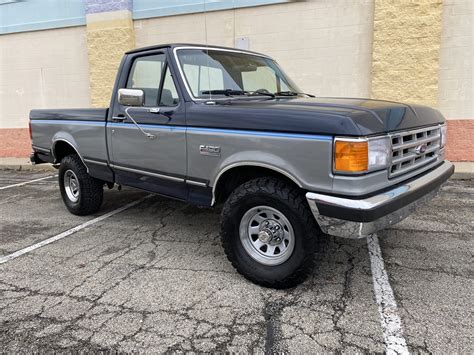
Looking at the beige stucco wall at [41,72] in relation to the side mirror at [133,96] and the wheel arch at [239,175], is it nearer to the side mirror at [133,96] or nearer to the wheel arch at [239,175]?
the side mirror at [133,96]

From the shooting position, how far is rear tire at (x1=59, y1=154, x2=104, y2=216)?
5316 millimetres

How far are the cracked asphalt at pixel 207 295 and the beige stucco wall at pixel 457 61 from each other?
12.1ft

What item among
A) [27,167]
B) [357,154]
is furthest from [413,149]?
[27,167]

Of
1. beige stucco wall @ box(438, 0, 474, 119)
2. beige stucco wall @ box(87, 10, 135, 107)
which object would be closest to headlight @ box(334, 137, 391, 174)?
beige stucco wall @ box(438, 0, 474, 119)

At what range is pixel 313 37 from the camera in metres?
8.25

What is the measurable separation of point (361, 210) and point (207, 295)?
143 cm

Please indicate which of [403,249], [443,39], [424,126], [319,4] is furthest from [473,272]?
[319,4]

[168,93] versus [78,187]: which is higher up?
[168,93]

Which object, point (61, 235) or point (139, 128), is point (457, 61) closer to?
point (139, 128)

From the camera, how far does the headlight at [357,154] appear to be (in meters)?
2.67

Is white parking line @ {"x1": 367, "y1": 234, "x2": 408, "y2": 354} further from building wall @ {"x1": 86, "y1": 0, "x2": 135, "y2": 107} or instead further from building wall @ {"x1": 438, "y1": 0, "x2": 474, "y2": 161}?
building wall @ {"x1": 86, "y1": 0, "x2": 135, "y2": 107}

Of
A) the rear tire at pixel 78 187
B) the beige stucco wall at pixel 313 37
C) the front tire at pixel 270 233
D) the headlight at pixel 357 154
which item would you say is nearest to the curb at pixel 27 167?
the rear tire at pixel 78 187

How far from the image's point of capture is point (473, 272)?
3.54 metres

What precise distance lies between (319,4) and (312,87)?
166cm
